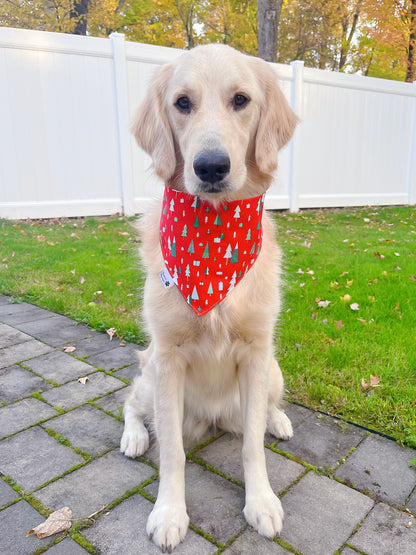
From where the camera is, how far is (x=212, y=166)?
160 centimetres

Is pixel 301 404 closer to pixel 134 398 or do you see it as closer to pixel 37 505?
pixel 134 398

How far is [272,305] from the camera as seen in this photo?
1924 mm

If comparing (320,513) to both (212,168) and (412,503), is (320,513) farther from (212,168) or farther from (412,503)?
(212,168)

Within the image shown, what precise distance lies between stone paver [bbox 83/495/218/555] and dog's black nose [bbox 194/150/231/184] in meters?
1.36

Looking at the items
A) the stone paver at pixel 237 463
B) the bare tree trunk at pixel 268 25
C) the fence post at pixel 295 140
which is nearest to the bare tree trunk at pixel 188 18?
the bare tree trunk at pixel 268 25

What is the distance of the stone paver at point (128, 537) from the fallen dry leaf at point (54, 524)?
3.6 inches

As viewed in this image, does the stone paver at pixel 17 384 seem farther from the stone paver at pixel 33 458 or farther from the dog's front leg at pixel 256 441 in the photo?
the dog's front leg at pixel 256 441

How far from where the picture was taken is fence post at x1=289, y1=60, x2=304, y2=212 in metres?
8.46

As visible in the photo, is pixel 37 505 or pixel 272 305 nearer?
pixel 37 505

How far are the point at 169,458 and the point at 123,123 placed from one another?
22.0 ft

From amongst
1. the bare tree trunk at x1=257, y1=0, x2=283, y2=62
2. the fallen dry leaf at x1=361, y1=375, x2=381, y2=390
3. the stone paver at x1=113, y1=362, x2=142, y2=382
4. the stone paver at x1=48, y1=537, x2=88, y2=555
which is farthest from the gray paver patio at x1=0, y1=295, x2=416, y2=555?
the bare tree trunk at x1=257, y1=0, x2=283, y2=62

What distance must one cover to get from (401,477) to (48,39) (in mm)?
7531

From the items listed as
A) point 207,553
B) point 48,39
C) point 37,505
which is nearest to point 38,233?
point 48,39

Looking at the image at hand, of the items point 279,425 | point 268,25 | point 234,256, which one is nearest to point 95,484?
point 279,425
